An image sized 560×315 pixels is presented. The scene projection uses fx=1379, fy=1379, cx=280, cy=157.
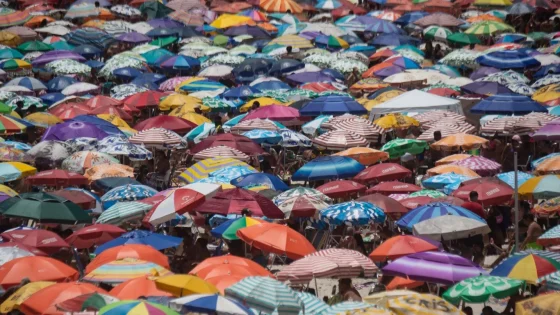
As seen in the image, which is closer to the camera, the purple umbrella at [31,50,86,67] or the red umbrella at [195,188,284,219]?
the red umbrella at [195,188,284,219]

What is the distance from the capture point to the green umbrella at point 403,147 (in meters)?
23.6

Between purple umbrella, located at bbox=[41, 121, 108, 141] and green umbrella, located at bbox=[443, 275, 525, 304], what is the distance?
38.4ft

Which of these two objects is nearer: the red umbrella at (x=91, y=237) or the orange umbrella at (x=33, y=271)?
the orange umbrella at (x=33, y=271)

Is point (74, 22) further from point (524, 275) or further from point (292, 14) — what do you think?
point (524, 275)

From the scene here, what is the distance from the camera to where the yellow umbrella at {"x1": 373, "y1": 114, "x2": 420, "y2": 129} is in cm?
2567

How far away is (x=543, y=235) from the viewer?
17.6 m

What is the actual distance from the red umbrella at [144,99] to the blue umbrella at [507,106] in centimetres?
709

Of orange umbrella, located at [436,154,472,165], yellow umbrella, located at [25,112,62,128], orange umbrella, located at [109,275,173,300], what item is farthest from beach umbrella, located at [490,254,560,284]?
yellow umbrella, located at [25,112,62,128]

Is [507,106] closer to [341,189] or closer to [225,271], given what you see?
[341,189]

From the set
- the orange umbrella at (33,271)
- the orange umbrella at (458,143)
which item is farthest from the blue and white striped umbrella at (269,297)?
the orange umbrella at (458,143)

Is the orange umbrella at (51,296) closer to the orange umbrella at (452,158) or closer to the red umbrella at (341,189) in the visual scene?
the red umbrella at (341,189)

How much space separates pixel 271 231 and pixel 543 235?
350cm

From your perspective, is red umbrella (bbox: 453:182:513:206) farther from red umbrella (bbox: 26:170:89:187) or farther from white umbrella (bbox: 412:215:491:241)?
red umbrella (bbox: 26:170:89:187)

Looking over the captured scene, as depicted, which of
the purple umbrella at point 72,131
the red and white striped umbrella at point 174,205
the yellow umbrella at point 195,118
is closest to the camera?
the red and white striped umbrella at point 174,205
